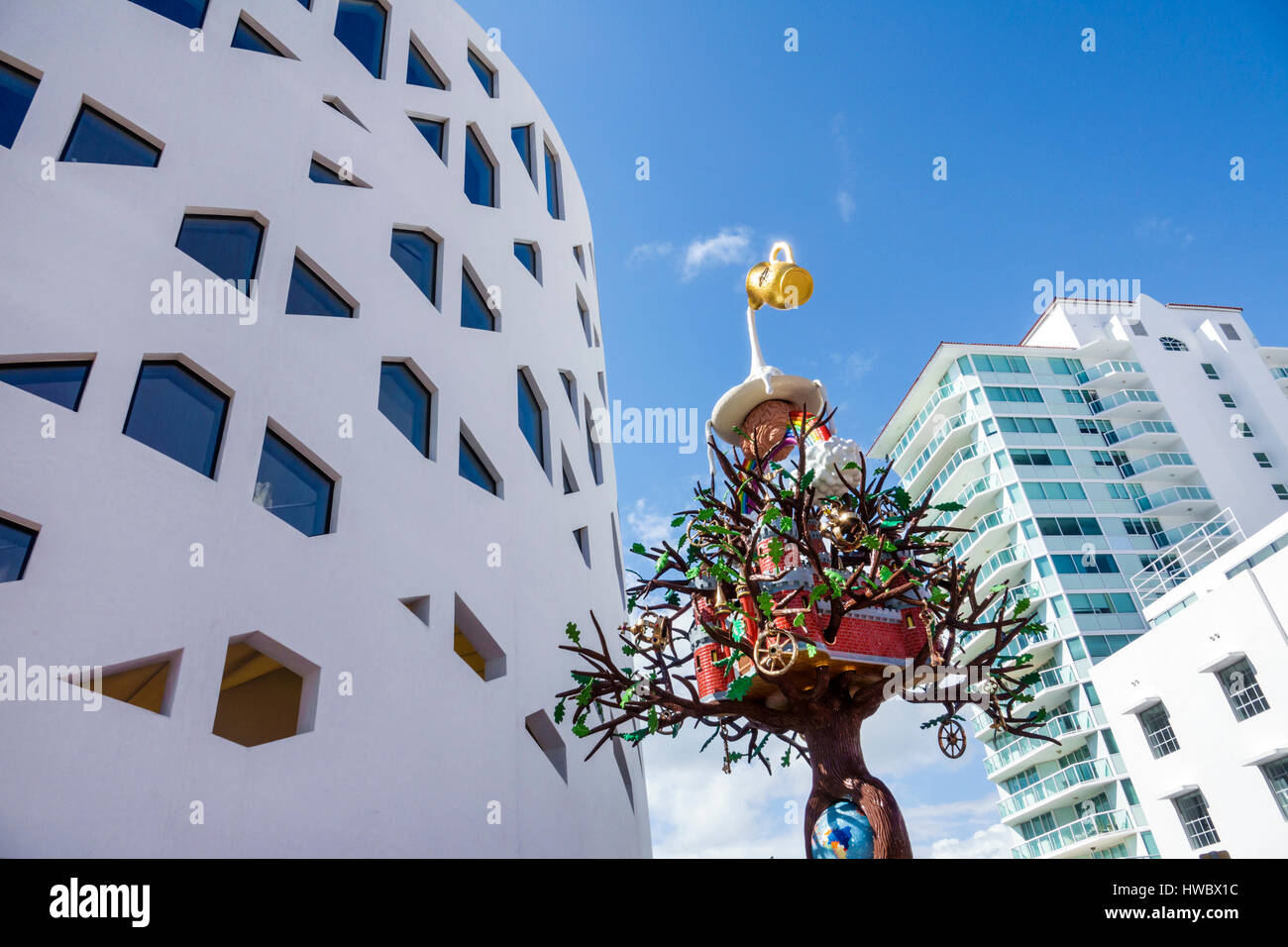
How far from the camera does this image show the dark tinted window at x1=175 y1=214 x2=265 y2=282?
8.86 metres

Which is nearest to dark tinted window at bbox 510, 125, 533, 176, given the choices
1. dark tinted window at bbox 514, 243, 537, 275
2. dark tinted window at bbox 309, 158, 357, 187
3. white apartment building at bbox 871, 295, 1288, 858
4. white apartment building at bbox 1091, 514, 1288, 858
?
dark tinted window at bbox 514, 243, 537, 275

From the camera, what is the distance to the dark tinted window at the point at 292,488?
320 inches

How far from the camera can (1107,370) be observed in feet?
146

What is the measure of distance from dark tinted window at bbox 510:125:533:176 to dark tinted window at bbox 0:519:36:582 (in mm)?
12682

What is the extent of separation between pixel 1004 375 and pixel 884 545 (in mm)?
41076

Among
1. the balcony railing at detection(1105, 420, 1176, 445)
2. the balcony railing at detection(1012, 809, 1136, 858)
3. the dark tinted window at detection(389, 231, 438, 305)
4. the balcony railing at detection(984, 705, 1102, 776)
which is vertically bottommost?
the balcony railing at detection(1012, 809, 1136, 858)

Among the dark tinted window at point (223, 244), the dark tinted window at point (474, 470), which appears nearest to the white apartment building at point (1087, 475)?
the dark tinted window at point (474, 470)

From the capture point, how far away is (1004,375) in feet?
145

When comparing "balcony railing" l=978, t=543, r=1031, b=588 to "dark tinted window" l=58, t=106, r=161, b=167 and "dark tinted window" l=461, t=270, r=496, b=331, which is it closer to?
"dark tinted window" l=461, t=270, r=496, b=331

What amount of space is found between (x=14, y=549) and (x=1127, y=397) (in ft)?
158

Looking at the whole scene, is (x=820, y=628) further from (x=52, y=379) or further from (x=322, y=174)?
(x=322, y=174)

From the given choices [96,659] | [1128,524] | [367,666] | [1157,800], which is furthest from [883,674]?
[1128,524]

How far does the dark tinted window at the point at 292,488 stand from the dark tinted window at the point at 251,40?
6.06 m
